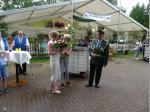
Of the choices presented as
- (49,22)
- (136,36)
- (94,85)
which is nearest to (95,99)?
(94,85)

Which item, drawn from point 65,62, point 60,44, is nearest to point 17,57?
point 65,62

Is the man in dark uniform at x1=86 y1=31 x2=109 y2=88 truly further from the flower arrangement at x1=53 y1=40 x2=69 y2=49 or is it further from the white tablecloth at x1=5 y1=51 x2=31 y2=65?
the white tablecloth at x1=5 y1=51 x2=31 y2=65

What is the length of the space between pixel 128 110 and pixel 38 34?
16501 millimetres

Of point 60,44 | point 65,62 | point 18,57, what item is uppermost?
point 60,44

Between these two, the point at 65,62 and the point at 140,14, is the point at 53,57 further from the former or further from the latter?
the point at 140,14

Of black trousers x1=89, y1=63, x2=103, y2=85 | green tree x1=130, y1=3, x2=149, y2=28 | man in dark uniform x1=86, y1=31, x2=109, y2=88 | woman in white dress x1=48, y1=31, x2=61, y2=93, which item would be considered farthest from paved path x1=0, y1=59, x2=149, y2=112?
green tree x1=130, y1=3, x2=149, y2=28

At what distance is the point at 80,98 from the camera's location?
7684 mm

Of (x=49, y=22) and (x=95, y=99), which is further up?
(x=49, y=22)

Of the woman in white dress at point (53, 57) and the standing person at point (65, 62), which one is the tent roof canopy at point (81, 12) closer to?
the standing person at point (65, 62)

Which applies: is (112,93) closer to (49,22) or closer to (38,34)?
(38,34)

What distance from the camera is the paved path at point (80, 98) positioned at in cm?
674

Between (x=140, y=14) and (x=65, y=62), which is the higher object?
(x=140, y=14)

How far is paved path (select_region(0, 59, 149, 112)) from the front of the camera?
674cm

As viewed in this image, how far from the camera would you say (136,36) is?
3706 cm
